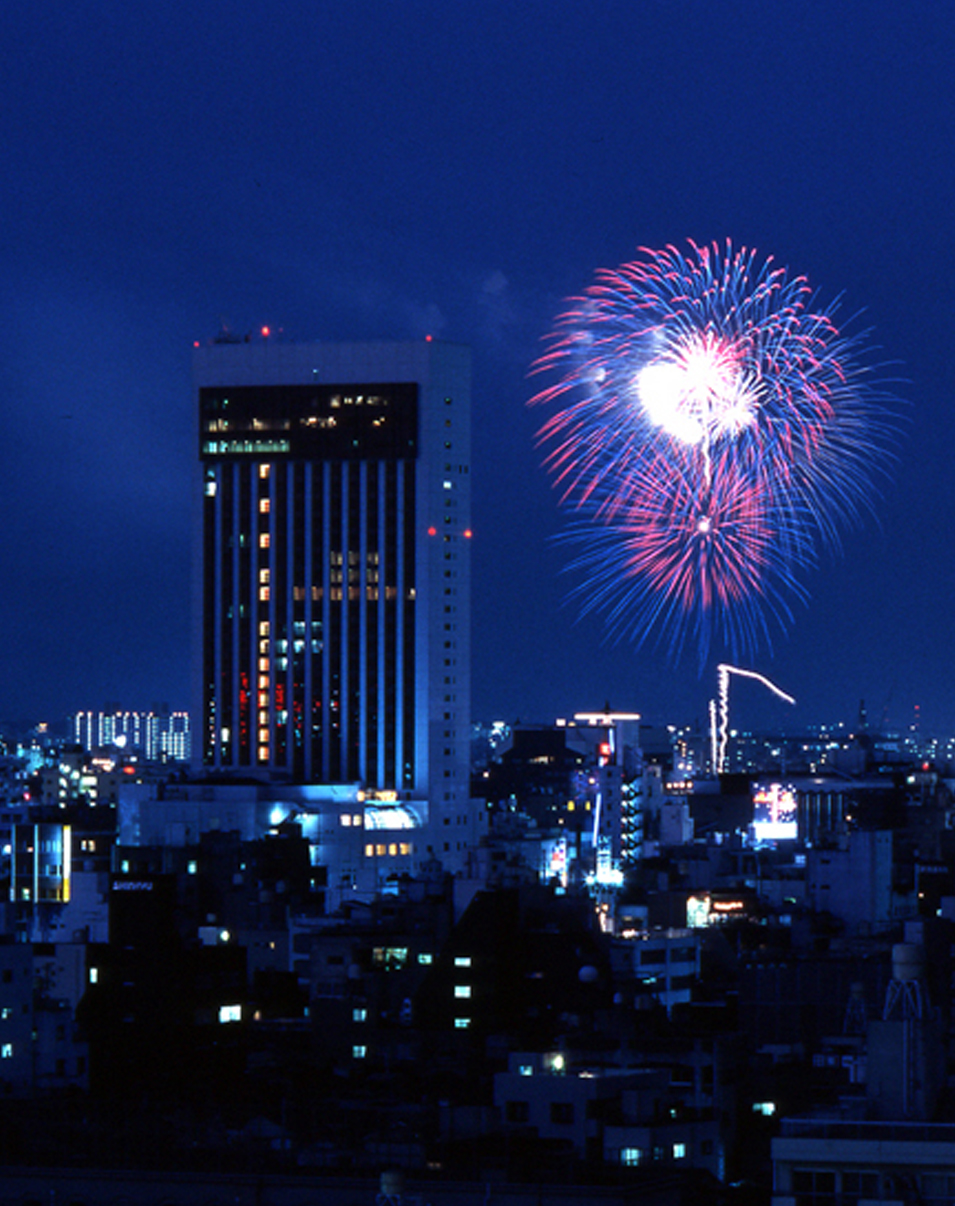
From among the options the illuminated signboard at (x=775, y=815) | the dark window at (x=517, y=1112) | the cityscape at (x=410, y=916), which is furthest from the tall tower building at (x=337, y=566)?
the dark window at (x=517, y=1112)

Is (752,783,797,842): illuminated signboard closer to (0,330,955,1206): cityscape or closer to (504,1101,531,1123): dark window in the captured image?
(0,330,955,1206): cityscape

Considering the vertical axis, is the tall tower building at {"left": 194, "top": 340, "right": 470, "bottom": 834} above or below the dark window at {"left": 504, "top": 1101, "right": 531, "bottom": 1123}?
above

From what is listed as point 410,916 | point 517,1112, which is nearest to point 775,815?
point 410,916

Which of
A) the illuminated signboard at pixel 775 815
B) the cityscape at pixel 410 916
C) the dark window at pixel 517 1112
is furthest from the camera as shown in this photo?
the illuminated signboard at pixel 775 815

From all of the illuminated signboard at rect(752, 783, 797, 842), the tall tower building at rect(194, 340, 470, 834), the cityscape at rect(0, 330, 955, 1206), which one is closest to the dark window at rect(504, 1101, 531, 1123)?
the cityscape at rect(0, 330, 955, 1206)

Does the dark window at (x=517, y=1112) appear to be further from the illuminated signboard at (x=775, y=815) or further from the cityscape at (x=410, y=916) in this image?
the illuminated signboard at (x=775, y=815)
